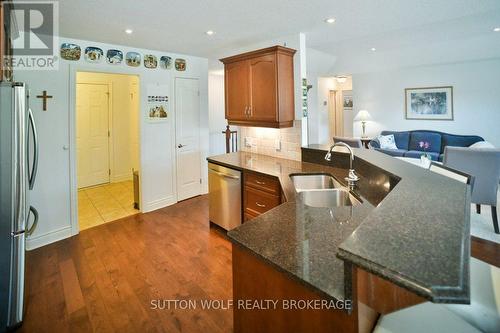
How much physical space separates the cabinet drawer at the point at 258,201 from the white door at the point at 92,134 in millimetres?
4121

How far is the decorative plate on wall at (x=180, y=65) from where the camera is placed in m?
4.42

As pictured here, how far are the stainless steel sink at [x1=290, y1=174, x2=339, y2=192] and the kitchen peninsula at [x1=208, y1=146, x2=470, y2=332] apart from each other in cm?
86

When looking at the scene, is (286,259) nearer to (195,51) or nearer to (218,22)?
(218,22)

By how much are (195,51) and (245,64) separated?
1244mm

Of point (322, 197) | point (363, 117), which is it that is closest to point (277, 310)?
point (322, 197)

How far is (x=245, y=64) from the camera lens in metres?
3.39

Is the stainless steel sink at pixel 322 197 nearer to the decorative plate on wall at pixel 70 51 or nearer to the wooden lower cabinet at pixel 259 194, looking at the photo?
the wooden lower cabinet at pixel 259 194

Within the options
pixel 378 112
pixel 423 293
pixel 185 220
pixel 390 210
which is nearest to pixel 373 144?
pixel 378 112

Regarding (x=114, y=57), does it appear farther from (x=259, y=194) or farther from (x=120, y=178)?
(x=120, y=178)

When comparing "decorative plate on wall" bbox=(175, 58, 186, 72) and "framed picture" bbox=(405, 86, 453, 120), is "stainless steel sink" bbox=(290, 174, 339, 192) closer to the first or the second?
"decorative plate on wall" bbox=(175, 58, 186, 72)

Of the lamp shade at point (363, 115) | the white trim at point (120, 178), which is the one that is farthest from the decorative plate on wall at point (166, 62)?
the lamp shade at point (363, 115)

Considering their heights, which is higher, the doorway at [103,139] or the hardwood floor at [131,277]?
the doorway at [103,139]

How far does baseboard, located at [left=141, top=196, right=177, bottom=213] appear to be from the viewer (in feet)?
13.9

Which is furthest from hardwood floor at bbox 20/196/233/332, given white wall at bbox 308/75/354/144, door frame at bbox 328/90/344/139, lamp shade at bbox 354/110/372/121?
door frame at bbox 328/90/344/139
